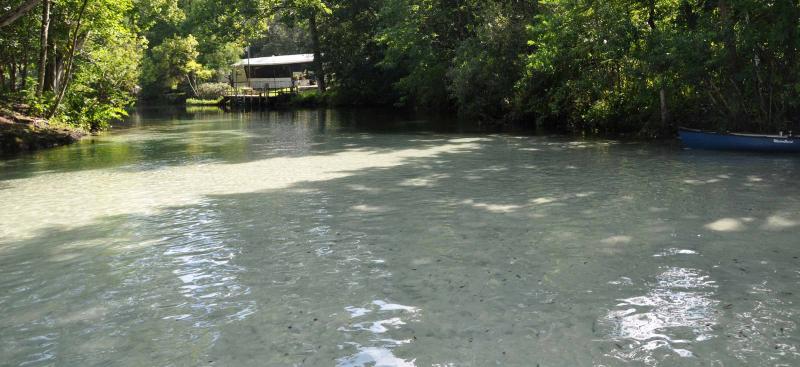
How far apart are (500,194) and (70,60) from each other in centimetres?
1963

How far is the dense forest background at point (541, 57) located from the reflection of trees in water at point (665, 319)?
418 inches

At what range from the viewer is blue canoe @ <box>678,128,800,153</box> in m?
14.9

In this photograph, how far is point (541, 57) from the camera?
861 inches

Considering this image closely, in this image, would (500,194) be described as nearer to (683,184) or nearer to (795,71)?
(683,184)

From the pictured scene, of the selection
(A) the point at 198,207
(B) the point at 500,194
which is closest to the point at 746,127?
(B) the point at 500,194

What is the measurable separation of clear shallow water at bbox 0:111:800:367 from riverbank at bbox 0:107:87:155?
25.3 ft

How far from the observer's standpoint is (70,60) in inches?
957

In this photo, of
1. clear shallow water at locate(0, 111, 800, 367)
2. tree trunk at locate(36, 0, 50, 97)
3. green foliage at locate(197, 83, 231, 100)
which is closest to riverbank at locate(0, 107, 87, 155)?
tree trunk at locate(36, 0, 50, 97)

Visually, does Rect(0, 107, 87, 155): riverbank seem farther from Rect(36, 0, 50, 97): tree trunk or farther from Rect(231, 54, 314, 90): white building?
Rect(231, 54, 314, 90): white building

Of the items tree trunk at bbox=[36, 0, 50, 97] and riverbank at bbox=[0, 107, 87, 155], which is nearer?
riverbank at bbox=[0, 107, 87, 155]

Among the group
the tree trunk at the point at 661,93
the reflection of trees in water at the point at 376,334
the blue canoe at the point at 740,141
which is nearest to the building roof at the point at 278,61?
the tree trunk at the point at 661,93

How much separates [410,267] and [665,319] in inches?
107

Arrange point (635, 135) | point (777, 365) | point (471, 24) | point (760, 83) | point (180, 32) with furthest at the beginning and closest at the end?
point (180, 32)
point (471, 24)
point (635, 135)
point (760, 83)
point (777, 365)

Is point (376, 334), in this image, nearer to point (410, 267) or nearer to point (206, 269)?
point (410, 267)
